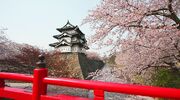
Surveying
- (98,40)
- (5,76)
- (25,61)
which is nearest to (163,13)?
(98,40)

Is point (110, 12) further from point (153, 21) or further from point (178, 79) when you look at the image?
point (178, 79)

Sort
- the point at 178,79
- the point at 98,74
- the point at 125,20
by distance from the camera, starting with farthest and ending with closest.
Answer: the point at 178,79 → the point at 98,74 → the point at 125,20

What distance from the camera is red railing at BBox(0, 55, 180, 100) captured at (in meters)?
2.30

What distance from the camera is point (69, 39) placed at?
43.6 metres

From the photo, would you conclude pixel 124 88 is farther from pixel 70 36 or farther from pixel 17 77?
pixel 70 36

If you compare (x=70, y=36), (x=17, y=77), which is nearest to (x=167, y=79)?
(x=17, y=77)

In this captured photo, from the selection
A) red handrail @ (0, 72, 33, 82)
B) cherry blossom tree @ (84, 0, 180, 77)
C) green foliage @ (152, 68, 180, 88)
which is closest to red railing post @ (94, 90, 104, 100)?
red handrail @ (0, 72, 33, 82)

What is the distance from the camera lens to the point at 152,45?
Answer: 8.20 m

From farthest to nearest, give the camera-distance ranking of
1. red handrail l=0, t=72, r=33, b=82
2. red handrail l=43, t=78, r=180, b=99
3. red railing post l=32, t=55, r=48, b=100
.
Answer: red handrail l=0, t=72, r=33, b=82, red railing post l=32, t=55, r=48, b=100, red handrail l=43, t=78, r=180, b=99

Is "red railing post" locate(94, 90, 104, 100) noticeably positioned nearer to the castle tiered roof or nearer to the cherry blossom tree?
the cherry blossom tree

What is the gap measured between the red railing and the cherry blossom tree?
207 inches

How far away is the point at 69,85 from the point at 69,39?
4086cm

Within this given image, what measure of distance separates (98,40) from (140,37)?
1.46m

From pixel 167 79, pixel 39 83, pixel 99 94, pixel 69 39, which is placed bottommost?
pixel 167 79
